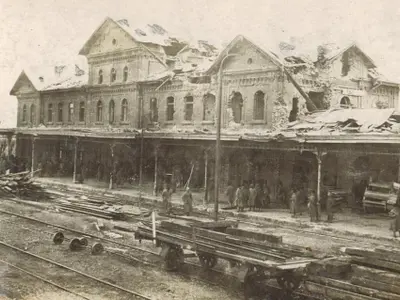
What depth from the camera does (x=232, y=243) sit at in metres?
10.9

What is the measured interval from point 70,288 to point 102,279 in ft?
2.97

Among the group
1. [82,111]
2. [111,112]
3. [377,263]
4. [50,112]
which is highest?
[50,112]

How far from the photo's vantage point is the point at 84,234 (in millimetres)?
17047

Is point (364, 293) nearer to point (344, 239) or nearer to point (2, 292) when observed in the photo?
point (2, 292)

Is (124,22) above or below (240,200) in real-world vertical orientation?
above

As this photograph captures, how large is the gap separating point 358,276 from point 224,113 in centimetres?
1913

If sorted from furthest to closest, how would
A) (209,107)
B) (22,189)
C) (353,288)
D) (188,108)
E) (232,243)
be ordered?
(188,108) → (209,107) → (22,189) → (232,243) → (353,288)

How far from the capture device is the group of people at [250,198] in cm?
2188

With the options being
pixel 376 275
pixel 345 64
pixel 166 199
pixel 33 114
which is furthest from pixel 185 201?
pixel 33 114

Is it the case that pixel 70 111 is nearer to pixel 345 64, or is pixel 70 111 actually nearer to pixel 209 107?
pixel 209 107

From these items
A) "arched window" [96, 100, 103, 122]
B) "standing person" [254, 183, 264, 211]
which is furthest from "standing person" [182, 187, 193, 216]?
"arched window" [96, 100, 103, 122]

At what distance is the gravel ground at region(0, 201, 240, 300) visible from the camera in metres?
10.6

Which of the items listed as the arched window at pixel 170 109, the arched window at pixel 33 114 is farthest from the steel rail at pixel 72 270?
the arched window at pixel 33 114

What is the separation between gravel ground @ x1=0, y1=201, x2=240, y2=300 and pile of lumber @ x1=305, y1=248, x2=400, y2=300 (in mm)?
2101
